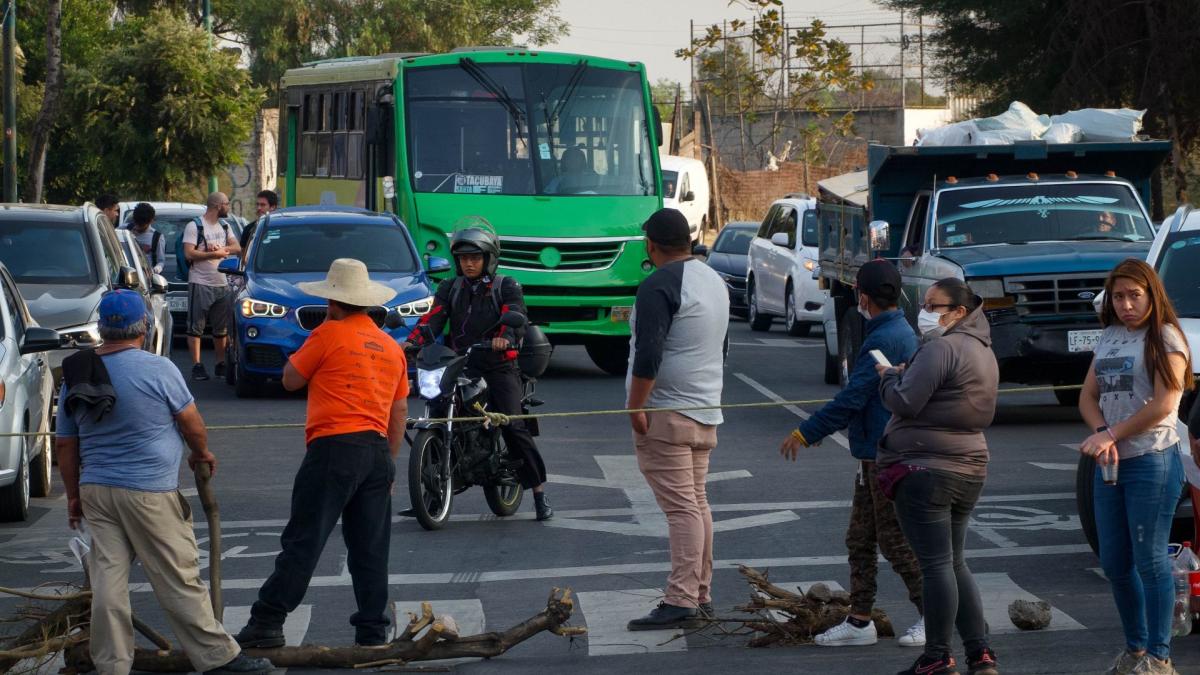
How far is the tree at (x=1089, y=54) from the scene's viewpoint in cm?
2803

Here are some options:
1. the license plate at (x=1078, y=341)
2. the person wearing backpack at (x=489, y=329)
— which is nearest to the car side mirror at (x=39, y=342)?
the person wearing backpack at (x=489, y=329)

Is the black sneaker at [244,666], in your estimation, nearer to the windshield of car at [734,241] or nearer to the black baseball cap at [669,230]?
the black baseball cap at [669,230]

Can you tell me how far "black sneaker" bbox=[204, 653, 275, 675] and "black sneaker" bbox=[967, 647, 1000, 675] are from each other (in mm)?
2730

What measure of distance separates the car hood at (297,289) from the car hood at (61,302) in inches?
103

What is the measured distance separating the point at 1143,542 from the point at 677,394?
2.20m

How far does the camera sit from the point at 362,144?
22734 millimetres

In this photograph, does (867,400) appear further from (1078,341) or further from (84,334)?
(1078,341)

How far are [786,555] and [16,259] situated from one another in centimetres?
819

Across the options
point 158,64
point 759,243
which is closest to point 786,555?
point 759,243

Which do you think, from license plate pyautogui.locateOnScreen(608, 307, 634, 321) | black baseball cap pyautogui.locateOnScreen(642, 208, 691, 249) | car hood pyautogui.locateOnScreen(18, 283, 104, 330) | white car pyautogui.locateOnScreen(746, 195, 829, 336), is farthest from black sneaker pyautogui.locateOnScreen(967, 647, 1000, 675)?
white car pyautogui.locateOnScreen(746, 195, 829, 336)

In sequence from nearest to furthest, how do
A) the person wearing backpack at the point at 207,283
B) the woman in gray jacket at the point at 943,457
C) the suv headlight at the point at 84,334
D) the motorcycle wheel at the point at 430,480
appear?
the woman in gray jacket at the point at 943,457 < the motorcycle wheel at the point at 430,480 < the suv headlight at the point at 84,334 < the person wearing backpack at the point at 207,283

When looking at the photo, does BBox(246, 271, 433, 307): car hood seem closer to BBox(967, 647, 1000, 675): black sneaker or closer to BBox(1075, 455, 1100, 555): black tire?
BBox(1075, 455, 1100, 555): black tire

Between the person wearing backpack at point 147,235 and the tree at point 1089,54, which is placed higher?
the tree at point 1089,54

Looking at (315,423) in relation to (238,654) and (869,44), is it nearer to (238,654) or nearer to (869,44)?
(238,654)
